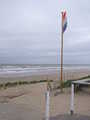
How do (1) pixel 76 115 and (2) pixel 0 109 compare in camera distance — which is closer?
(1) pixel 76 115

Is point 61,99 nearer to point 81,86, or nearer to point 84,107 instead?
point 84,107

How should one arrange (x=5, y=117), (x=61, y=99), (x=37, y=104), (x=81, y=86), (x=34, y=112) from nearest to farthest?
1. (x=5, y=117)
2. (x=34, y=112)
3. (x=37, y=104)
4. (x=61, y=99)
5. (x=81, y=86)

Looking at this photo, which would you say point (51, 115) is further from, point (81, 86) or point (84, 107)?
point (81, 86)

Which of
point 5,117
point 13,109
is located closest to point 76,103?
point 13,109

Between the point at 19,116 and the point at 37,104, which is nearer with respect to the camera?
the point at 19,116

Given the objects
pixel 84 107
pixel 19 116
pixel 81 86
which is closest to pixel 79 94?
pixel 81 86

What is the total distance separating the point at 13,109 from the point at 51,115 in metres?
1.38

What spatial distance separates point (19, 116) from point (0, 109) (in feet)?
3.45

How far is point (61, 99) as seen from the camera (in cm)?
789

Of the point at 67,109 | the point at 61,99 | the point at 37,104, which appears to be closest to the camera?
the point at 67,109

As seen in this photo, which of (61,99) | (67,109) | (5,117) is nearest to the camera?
(5,117)

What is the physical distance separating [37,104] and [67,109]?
1.33 meters

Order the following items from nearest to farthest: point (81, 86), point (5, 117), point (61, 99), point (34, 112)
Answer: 1. point (5, 117)
2. point (34, 112)
3. point (61, 99)
4. point (81, 86)

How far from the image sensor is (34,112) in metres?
5.88
